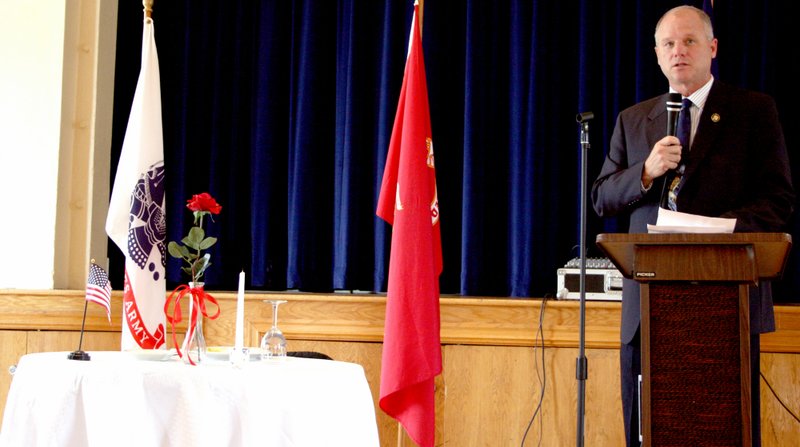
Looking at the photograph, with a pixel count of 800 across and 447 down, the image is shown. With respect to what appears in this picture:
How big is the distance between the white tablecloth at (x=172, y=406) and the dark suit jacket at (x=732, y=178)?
977 millimetres

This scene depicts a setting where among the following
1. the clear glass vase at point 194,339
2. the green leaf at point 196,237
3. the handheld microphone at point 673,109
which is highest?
the handheld microphone at point 673,109

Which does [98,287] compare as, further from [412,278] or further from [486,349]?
[486,349]

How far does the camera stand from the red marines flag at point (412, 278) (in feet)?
11.9

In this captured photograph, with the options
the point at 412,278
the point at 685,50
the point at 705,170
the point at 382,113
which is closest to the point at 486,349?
the point at 412,278

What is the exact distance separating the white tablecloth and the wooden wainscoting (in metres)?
1.71

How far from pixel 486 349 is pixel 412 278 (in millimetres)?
550

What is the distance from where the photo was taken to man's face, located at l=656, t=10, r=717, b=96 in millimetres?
2643

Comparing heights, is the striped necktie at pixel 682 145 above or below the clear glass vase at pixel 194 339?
above

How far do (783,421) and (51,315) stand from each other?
333cm

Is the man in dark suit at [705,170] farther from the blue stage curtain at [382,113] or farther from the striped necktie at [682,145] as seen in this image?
the blue stage curtain at [382,113]

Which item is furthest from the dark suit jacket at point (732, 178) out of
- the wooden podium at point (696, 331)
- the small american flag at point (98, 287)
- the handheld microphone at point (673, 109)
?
the small american flag at point (98, 287)

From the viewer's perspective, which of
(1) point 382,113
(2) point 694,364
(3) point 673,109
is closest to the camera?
(2) point 694,364

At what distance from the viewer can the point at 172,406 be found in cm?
221

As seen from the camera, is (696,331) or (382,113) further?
(382,113)
